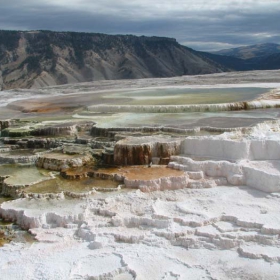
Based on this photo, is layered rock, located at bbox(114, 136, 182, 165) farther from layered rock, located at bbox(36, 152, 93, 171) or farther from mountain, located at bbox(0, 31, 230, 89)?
mountain, located at bbox(0, 31, 230, 89)

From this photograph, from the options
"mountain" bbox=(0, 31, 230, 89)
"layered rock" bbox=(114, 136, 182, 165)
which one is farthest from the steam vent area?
"mountain" bbox=(0, 31, 230, 89)

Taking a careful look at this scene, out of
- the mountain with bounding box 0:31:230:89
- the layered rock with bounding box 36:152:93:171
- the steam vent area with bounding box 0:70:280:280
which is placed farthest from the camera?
the mountain with bounding box 0:31:230:89

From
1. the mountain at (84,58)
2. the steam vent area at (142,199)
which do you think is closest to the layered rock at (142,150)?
the steam vent area at (142,199)

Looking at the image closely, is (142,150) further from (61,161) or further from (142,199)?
(142,199)

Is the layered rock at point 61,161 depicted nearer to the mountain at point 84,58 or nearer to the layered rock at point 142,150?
the layered rock at point 142,150

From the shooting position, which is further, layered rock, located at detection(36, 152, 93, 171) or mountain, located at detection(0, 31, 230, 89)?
mountain, located at detection(0, 31, 230, 89)

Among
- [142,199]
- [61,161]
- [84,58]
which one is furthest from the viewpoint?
[84,58]

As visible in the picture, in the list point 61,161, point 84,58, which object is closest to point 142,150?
point 61,161
